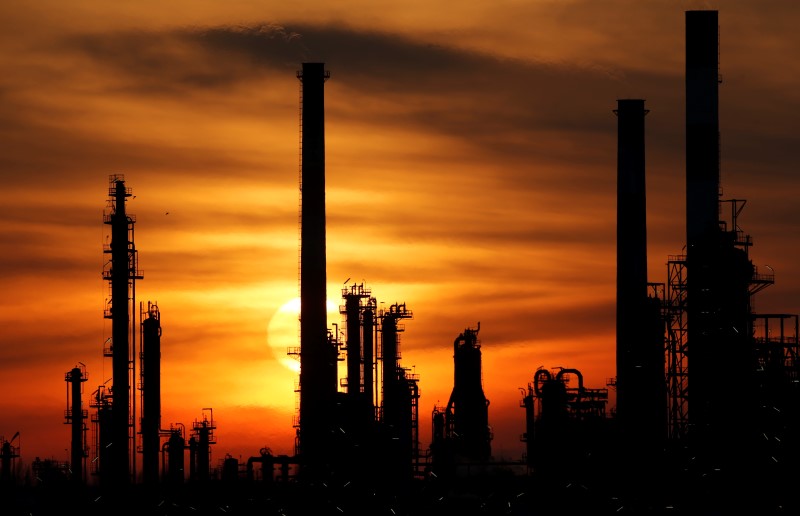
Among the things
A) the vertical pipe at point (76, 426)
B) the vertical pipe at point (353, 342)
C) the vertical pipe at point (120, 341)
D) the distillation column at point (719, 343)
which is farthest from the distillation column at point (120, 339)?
the distillation column at point (719, 343)

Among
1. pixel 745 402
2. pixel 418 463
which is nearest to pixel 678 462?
pixel 745 402

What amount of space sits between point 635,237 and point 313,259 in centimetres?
1423

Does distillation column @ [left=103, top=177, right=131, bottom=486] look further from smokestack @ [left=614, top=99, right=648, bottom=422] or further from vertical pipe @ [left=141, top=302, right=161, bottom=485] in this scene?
smokestack @ [left=614, top=99, right=648, bottom=422]

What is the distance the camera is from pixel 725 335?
56844 millimetres

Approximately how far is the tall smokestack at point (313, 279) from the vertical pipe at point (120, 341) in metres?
8.91

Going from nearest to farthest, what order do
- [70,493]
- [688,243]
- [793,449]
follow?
[793,449] < [70,493] < [688,243]

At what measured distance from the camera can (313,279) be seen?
226 ft

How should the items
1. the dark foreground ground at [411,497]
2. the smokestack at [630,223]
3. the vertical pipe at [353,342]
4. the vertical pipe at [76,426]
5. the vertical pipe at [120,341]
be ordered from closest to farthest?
the dark foreground ground at [411,497]
the vertical pipe at [120,341]
the vertical pipe at [76,426]
the smokestack at [630,223]
the vertical pipe at [353,342]

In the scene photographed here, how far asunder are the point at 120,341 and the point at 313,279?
35.8ft

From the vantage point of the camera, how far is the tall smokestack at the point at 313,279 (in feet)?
225

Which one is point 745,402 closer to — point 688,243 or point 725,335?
point 725,335

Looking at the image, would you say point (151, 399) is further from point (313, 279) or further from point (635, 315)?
point (635, 315)

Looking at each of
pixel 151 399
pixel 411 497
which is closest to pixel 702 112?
pixel 411 497

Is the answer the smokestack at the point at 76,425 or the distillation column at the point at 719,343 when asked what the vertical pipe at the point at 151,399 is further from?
the distillation column at the point at 719,343
